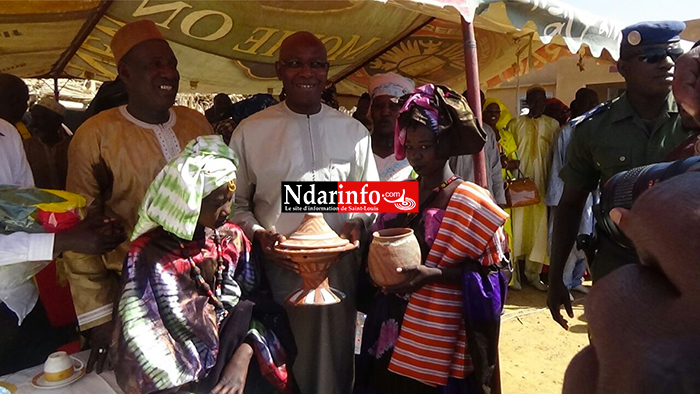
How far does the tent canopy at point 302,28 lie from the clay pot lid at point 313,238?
48.1 inches

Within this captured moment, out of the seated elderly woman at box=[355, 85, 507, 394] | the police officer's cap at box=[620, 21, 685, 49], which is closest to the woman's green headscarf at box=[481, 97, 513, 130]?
the police officer's cap at box=[620, 21, 685, 49]

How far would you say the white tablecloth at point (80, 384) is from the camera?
1701 mm

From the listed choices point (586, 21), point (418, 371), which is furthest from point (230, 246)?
point (586, 21)

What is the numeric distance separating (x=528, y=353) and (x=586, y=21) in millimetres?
2599

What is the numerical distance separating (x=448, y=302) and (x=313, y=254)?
0.61 meters

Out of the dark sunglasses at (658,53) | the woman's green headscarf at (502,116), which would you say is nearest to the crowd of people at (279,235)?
the dark sunglasses at (658,53)

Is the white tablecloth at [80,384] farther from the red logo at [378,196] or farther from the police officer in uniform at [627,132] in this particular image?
the police officer in uniform at [627,132]

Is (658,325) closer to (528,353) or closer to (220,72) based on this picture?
(528,353)

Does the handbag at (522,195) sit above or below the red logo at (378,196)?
below

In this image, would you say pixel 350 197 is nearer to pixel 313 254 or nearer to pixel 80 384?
pixel 313 254

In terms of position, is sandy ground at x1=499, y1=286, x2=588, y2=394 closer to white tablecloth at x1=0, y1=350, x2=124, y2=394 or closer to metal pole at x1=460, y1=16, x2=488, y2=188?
metal pole at x1=460, y1=16, x2=488, y2=188

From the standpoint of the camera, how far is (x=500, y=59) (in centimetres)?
521

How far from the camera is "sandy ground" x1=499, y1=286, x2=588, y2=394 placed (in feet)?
11.3

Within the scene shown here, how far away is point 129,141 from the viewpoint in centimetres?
206
